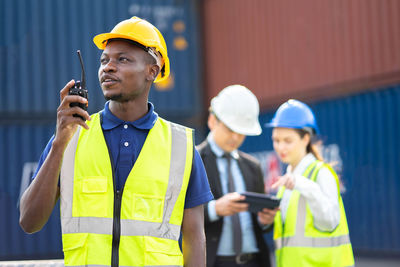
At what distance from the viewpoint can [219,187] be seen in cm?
381

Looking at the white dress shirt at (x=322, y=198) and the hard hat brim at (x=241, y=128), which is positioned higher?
the hard hat brim at (x=241, y=128)

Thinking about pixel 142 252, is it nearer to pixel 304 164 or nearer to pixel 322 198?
pixel 322 198

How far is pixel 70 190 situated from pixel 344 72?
28.6ft

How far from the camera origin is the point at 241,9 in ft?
42.9

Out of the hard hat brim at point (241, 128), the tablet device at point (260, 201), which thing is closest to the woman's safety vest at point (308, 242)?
the tablet device at point (260, 201)

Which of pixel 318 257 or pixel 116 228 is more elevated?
pixel 116 228

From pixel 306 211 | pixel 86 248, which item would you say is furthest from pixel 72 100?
pixel 306 211

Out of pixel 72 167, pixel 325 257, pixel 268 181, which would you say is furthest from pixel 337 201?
pixel 268 181

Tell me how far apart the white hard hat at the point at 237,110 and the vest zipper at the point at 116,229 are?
1855 millimetres

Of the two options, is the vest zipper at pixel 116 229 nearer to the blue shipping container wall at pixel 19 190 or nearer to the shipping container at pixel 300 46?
the shipping container at pixel 300 46

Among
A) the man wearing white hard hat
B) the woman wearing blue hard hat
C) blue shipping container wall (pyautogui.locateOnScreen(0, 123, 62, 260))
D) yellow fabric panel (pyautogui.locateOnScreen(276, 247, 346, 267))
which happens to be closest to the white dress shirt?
the woman wearing blue hard hat

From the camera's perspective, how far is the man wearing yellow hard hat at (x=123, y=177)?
2084 mm

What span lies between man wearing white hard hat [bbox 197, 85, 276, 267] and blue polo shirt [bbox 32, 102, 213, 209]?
120 centimetres

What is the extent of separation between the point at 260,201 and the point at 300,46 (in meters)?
8.22
